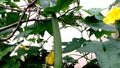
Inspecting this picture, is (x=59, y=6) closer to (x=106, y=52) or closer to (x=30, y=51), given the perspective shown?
(x=106, y=52)

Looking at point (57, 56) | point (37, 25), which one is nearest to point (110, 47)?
point (57, 56)

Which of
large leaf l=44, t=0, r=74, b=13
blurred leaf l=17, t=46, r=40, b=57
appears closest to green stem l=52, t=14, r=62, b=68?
large leaf l=44, t=0, r=74, b=13

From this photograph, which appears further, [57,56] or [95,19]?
[95,19]

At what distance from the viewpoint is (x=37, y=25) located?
0.77 metres

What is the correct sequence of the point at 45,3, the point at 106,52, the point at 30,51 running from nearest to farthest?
the point at 106,52 → the point at 45,3 → the point at 30,51

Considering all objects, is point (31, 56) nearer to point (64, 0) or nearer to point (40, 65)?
point (40, 65)

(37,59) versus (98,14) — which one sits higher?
(98,14)

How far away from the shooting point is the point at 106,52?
52 cm

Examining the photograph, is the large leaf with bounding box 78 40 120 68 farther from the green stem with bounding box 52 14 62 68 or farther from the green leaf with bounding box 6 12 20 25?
the green leaf with bounding box 6 12 20 25

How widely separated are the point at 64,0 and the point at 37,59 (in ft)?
1.07

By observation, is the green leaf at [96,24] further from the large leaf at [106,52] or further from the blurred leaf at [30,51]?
the blurred leaf at [30,51]

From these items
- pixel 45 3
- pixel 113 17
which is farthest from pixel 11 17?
pixel 113 17

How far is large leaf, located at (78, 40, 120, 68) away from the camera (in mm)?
483

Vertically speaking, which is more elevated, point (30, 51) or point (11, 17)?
point (11, 17)
